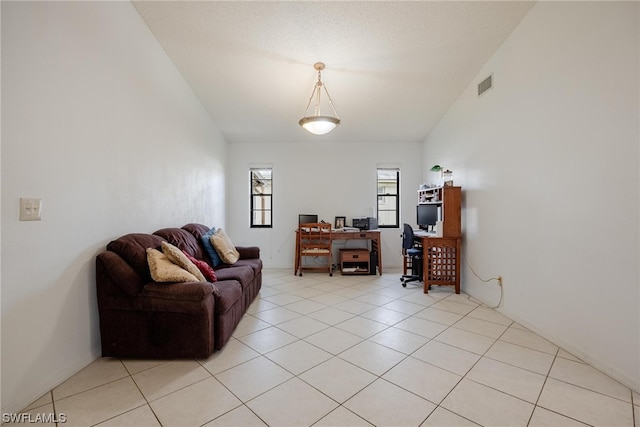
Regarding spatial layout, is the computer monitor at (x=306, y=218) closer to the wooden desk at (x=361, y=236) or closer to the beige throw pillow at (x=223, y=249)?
the wooden desk at (x=361, y=236)

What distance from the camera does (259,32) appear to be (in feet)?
9.42

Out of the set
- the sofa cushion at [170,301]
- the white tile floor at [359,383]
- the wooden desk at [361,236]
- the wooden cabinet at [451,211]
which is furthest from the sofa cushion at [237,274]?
the wooden cabinet at [451,211]

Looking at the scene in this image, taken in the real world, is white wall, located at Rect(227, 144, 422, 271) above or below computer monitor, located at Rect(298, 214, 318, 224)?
above

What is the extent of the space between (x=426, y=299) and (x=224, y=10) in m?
3.95

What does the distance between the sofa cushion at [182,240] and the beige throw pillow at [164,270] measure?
65 centimetres

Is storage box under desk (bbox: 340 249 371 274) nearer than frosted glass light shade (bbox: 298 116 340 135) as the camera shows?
No

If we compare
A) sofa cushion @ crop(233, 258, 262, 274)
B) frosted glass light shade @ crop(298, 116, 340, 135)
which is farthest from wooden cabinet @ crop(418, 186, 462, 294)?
sofa cushion @ crop(233, 258, 262, 274)

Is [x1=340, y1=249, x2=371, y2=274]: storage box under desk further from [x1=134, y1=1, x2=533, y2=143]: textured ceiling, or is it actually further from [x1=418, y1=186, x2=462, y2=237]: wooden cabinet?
[x1=134, y1=1, x2=533, y2=143]: textured ceiling

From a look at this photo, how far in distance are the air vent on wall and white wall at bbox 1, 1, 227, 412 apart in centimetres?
380

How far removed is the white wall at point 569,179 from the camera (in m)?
1.85

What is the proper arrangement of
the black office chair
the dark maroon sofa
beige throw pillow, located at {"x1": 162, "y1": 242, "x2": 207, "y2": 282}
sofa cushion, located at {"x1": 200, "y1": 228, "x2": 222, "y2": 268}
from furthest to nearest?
the black office chair
sofa cushion, located at {"x1": 200, "y1": 228, "x2": 222, "y2": 268}
beige throw pillow, located at {"x1": 162, "y1": 242, "x2": 207, "y2": 282}
the dark maroon sofa

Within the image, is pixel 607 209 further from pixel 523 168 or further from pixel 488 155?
pixel 488 155

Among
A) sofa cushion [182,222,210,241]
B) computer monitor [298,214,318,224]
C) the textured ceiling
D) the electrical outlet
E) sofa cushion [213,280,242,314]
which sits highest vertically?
the textured ceiling

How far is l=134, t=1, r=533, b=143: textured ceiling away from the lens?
2.61 metres
